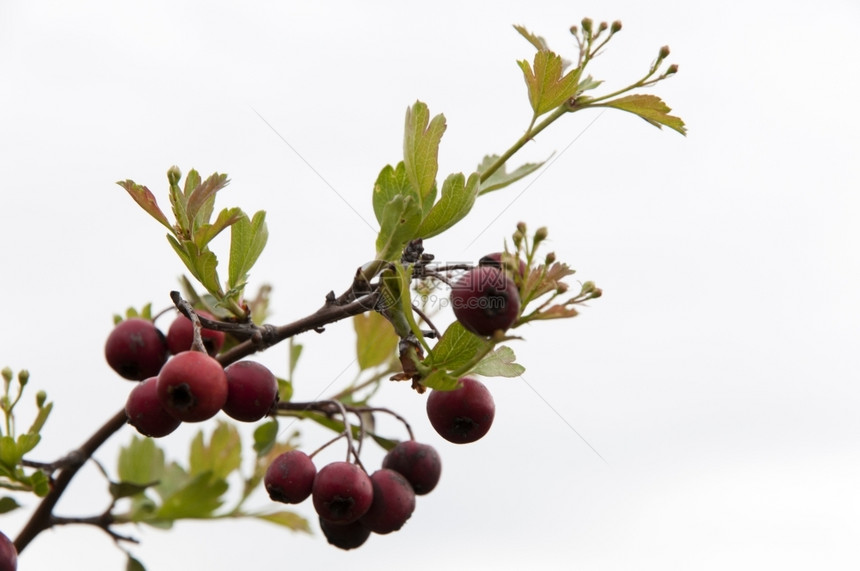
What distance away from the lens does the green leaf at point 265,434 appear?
258 centimetres

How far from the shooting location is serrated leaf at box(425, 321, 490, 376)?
1836 millimetres

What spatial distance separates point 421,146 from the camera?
1940 mm

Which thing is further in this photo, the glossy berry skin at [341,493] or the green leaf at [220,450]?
the green leaf at [220,450]

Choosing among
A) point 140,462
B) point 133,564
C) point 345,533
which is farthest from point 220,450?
point 345,533

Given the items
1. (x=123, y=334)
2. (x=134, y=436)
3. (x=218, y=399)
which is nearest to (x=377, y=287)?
(x=218, y=399)

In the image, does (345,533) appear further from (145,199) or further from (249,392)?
(145,199)

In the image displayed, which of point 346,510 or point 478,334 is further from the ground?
point 478,334

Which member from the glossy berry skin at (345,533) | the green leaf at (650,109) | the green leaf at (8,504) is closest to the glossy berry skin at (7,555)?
the green leaf at (8,504)

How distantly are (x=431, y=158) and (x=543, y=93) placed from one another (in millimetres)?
321

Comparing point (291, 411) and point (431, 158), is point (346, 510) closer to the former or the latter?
point (291, 411)

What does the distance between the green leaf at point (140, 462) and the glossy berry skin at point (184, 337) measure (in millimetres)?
583

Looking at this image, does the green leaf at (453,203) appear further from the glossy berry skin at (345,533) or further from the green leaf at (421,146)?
the glossy berry skin at (345,533)

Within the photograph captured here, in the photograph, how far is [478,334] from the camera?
5.56ft

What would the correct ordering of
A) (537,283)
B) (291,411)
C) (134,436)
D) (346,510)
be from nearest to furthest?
(537,283) < (346,510) < (291,411) < (134,436)
